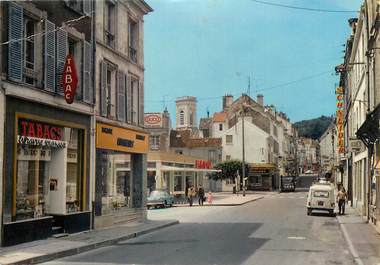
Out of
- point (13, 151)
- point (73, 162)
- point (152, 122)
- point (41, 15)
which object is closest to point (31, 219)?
point (13, 151)

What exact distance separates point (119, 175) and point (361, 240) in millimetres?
10741

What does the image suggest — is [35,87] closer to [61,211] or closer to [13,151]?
[13,151]

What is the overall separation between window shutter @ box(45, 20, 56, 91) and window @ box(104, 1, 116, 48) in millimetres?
4889

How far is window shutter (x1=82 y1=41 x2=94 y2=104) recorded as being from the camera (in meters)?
20.1

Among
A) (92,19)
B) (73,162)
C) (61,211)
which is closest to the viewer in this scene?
(61,211)

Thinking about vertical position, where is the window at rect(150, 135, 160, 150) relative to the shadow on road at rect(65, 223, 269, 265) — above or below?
above

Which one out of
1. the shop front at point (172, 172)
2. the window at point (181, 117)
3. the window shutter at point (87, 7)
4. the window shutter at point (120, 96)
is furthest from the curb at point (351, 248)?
the window at point (181, 117)

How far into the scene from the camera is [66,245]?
15609 mm

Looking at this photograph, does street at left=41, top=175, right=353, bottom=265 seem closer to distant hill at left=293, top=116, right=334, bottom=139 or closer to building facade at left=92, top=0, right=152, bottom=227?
building facade at left=92, top=0, right=152, bottom=227

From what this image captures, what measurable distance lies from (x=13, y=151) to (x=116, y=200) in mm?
8730

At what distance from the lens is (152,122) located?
56250 mm

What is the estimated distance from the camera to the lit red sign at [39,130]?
1606 centimetres

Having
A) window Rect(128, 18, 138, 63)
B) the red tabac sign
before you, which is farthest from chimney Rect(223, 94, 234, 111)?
the red tabac sign

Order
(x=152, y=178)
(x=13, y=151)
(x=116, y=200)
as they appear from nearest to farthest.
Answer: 1. (x=13, y=151)
2. (x=116, y=200)
3. (x=152, y=178)
